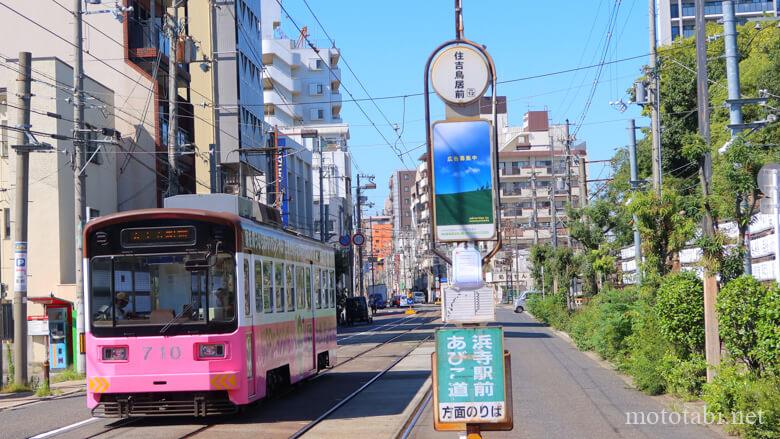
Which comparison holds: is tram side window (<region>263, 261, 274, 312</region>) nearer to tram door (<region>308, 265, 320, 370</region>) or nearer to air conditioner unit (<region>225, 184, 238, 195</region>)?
tram door (<region>308, 265, 320, 370</region>)

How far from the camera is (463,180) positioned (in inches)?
320

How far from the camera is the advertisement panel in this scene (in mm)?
8117

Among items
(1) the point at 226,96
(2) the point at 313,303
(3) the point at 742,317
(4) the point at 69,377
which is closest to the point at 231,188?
(1) the point at 226,96

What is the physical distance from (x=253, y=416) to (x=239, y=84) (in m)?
40.5

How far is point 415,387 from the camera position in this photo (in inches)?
765

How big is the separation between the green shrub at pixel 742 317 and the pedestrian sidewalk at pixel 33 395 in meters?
12.9

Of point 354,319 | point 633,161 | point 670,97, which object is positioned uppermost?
point 670,97

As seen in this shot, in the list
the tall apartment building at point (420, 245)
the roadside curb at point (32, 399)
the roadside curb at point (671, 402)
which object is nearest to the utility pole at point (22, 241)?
the roadside curb at point (32, 399)

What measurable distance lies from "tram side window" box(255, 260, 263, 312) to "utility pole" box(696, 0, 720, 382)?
6.70m

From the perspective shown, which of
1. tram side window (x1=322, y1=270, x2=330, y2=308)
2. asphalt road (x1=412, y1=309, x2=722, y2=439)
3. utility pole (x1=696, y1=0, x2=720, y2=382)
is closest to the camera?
asphalt road (x1=412, y1=309, x2=722, y2=439)

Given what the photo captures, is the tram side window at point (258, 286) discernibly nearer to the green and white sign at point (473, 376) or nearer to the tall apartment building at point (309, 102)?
the green and white sign at point (473, 376)

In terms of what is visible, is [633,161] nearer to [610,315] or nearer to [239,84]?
[610,315]

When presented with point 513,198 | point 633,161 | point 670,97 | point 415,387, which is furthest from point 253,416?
point 513,198

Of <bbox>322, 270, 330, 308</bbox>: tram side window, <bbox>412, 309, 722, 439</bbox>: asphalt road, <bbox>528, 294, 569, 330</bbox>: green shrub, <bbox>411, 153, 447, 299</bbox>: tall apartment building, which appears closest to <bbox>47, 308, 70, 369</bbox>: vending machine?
<bbox>322, 270, 330, 308</bbox>: tram side window
